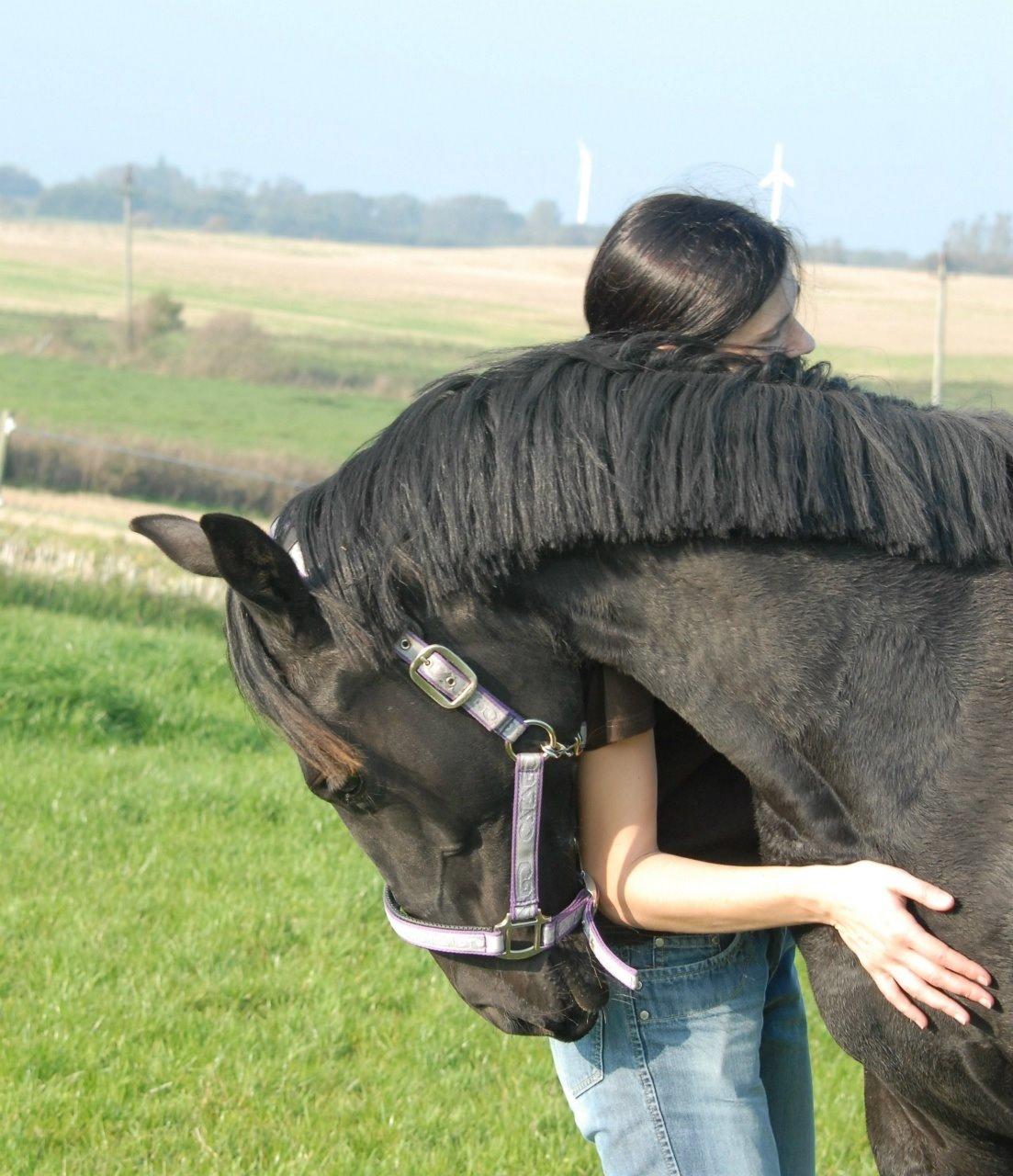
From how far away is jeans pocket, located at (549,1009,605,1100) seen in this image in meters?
2.12

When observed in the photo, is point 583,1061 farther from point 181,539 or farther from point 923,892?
point 181,539

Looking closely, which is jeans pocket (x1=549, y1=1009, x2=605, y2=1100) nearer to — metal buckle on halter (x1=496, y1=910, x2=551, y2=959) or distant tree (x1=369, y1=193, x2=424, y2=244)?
metal buckle on halter (x1=496, y1=910, x2=551, y2=959)

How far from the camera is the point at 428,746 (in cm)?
188

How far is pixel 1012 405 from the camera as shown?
1491 cm

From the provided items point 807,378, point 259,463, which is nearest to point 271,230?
point 259,463

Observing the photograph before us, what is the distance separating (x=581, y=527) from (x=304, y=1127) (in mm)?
2265

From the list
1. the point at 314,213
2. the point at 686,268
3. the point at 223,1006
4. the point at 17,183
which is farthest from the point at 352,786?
the point at 17,183

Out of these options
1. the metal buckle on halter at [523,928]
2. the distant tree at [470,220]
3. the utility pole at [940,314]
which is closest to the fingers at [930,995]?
the metal buckle on halter at [523,928]

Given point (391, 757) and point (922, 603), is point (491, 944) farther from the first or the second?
point (922, 603)

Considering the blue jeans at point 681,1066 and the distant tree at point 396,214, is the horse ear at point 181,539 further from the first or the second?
the distant tree at point 396,214

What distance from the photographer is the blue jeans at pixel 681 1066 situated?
204cm

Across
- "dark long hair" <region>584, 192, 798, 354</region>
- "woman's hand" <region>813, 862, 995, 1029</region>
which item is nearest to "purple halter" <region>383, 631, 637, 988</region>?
"woman's hand" <region>813, 862, 995, 1029</region>

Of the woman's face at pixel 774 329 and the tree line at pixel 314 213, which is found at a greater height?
the tree line at pixel 314 213

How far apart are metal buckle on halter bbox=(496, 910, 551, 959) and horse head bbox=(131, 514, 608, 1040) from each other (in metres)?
0.01
